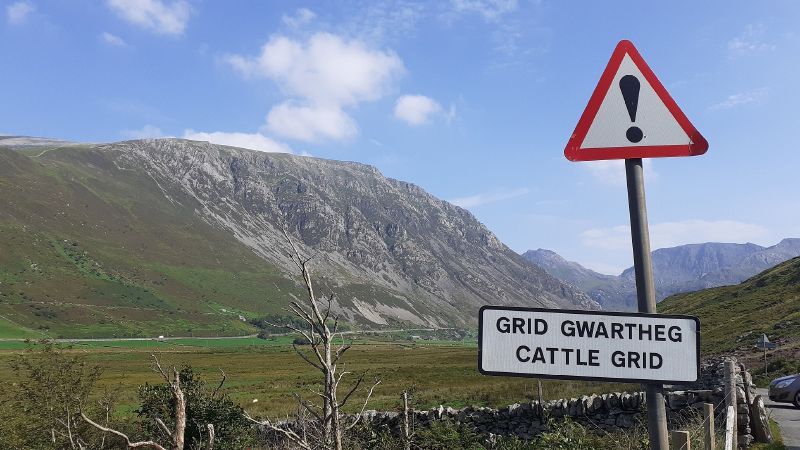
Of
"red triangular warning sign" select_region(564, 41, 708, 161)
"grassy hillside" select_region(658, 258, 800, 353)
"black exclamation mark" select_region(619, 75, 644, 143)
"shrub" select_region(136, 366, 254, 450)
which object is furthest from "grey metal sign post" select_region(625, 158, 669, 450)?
"grassy hillside" select_region(658, 258, 800, 353)

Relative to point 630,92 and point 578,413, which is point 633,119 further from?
point 578,413

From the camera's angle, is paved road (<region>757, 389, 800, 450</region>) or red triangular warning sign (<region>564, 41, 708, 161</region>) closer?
red triangular warning sign (<region>564, 41, 708, 161</region>)

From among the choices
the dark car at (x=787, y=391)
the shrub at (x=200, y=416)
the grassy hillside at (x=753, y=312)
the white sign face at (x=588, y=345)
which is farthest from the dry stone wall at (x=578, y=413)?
the grassy hillside at (x=753, y=312)

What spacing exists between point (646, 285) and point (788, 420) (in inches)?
650

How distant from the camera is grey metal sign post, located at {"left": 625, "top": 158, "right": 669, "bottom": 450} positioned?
2904 millimetres

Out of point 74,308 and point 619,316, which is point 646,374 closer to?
point 619,316

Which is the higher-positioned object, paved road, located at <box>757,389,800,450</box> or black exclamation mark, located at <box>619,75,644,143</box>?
black exclamation mark, located at <box>619,75,644,143</box>

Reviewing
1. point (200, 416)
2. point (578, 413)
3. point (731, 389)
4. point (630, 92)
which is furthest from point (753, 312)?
point (630, 92)

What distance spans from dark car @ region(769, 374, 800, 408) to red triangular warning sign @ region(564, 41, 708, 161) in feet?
64.2

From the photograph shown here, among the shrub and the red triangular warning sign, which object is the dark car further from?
the red triangular warning sign

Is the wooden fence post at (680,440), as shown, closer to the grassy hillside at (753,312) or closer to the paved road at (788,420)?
the paved road at (788,420)

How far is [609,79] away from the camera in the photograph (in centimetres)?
329

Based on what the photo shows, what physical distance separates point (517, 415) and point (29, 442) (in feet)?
47.9

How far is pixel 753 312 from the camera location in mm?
54906
